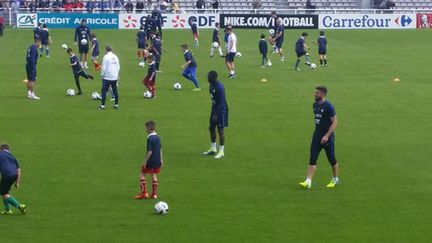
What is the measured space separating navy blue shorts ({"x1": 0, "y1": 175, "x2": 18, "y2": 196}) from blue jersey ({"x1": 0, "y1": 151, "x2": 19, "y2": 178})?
0.25 ft

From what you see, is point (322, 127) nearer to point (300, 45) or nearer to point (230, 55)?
point (230, 55)

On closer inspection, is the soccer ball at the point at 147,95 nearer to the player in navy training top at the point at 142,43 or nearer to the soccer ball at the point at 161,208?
the player in navy training top at the point at 142,43

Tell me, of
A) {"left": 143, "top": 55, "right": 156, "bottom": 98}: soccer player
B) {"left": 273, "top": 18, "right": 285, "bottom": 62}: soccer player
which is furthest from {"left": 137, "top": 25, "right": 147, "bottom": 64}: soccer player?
{"left": 143, "top": 55, "right": 156, "bottom": 98}: soccer player

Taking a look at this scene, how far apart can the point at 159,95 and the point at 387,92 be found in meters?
9.77

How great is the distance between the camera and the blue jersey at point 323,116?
22.6 metres

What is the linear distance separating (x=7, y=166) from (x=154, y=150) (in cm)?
336

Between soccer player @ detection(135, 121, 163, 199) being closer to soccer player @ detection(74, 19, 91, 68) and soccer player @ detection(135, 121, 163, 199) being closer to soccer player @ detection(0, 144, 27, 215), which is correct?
soccer player @ detection(0, 144, 27, 215)

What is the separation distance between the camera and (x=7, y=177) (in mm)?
19984

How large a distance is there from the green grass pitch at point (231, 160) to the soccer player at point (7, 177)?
0.35m

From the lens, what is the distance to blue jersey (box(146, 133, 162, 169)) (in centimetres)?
2145

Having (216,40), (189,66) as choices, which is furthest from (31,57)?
(216,40)

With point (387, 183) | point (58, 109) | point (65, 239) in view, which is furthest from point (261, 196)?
point (58, 109)

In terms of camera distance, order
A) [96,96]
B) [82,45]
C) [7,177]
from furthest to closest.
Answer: [82,45], [96,96], [7,177]

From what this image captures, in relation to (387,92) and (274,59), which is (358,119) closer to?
(387,92)
